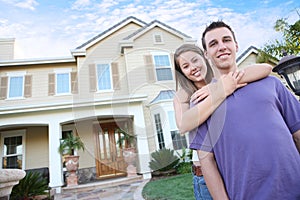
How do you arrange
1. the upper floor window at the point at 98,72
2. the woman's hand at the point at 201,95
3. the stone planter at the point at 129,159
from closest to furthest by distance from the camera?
the woman's hand at the point at 201,95 → the upper floor window at the point at 98,72 → the stone planter at the point at 129,159

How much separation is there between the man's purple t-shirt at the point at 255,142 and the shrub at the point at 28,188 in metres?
5.90

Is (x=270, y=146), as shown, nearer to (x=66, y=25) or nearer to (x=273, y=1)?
(x=66, y=25)

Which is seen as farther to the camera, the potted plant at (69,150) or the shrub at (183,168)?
the potted plant at (69,150)

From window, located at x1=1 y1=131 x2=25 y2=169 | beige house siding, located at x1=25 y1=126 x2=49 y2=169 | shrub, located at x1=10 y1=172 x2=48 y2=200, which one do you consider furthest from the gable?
shrub, located at x1=10 y1=172 x2=48 y2=200

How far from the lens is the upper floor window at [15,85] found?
27.8 feet

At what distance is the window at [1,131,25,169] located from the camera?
7.89 m

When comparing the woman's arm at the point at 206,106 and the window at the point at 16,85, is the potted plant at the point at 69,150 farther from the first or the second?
the woman's arm at the point at 206,106

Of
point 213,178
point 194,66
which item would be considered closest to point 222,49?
point 194,66

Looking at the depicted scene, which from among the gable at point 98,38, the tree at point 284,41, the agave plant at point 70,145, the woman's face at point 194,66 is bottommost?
the woman's face at point 194,66

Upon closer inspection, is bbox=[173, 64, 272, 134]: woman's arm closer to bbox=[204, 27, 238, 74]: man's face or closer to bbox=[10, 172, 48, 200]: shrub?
bbox=[204, 27, 238, 74]: man's face

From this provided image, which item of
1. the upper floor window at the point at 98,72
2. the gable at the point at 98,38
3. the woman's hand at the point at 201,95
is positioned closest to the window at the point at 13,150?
the gable at the point at 98,38

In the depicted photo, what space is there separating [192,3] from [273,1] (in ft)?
8.06

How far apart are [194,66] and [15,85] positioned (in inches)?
398

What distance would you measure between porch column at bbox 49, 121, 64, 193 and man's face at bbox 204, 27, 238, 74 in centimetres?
684
